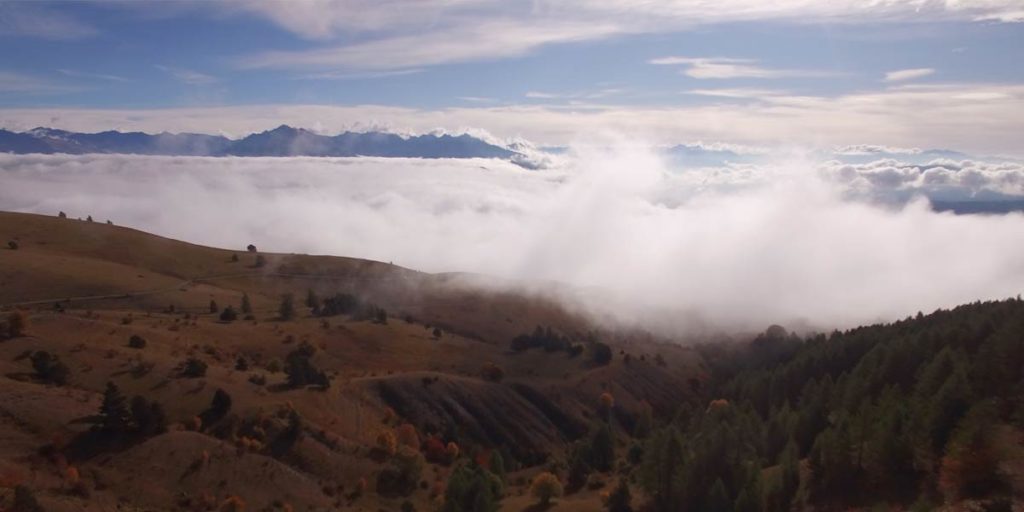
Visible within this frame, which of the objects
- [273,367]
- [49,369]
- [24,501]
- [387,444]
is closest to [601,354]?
[273,367]

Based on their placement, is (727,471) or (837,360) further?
(837,360)

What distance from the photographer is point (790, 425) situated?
9269cm

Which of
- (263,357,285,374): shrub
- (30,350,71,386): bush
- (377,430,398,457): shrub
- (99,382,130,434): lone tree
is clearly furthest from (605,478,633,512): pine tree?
(30,350,71,386): bush

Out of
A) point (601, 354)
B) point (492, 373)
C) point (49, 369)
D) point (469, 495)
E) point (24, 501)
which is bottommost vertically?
point (601, 354)

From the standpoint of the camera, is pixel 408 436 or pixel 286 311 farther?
pixel 286 311

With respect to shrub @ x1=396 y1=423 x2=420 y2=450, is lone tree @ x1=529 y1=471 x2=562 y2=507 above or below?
above

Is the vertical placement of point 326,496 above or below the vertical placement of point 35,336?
below

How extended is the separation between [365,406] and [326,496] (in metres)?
39.0

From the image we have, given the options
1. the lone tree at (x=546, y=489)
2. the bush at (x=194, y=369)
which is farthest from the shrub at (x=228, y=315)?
the lone tree at (x=546, y=489)

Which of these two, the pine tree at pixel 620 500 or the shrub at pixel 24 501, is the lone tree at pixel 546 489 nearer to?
the pine tree at pixel 620 500

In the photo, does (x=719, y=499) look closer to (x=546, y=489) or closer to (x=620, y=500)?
(x=620, y=500)

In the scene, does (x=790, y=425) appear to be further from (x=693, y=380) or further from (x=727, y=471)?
(x=693, y=380)

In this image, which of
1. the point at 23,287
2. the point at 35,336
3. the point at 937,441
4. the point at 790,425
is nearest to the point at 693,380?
the point at 790,425

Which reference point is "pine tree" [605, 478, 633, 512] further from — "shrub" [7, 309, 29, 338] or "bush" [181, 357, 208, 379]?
"shrub" [7, 309, 29, 338]
